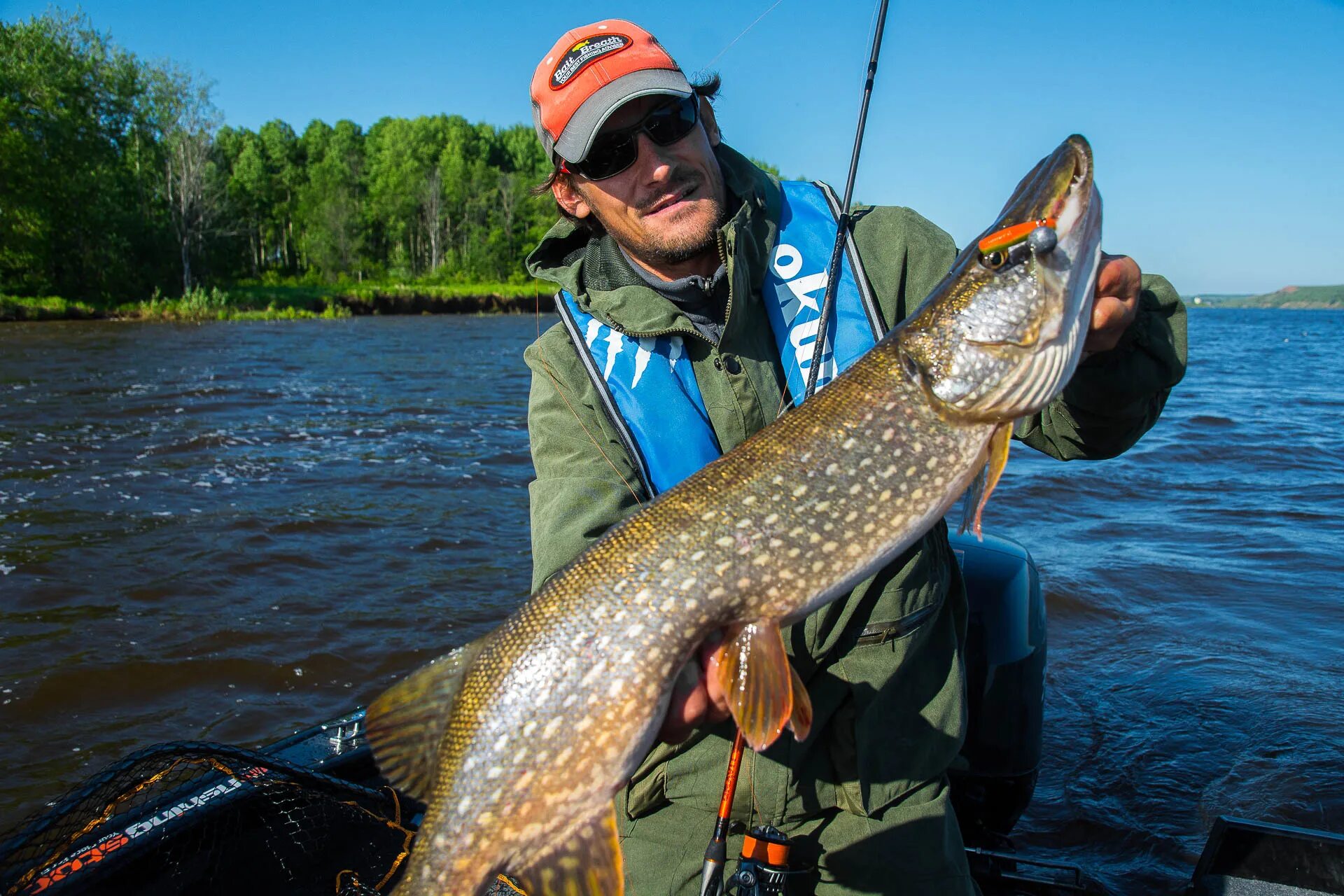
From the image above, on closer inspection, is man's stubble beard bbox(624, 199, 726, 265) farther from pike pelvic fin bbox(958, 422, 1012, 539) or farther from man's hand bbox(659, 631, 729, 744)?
man's hand bbox(659, 631, 729, 744)

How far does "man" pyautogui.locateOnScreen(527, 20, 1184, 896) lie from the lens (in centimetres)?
254

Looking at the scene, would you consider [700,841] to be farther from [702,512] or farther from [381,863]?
[381,863]

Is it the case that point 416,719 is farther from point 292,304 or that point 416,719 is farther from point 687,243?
point 292,304

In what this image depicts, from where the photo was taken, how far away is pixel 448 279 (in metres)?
69.0

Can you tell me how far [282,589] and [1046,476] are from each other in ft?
30.1

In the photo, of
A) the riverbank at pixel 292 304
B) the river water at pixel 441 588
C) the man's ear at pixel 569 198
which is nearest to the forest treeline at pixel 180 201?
the riverbank at pixel 292 304

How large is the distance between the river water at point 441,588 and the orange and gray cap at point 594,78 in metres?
3.93

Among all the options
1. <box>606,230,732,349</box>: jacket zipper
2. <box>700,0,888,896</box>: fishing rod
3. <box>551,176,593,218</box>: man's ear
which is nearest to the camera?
<box>700,0,888,896</box>: fishing rod

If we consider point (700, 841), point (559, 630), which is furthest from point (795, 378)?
point (700, 841)

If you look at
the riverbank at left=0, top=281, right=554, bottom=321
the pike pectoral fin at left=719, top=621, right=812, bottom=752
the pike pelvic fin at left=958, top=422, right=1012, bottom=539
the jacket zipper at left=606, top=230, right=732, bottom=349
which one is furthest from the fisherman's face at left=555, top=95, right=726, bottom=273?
the riverbank at left=0, top=281, right=554, bottom=321

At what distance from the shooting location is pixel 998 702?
3533mm

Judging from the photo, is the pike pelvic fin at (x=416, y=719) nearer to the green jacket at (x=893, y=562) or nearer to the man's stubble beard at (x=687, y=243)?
the green jacket at (x=893, y=562)

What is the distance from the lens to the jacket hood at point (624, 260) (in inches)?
112

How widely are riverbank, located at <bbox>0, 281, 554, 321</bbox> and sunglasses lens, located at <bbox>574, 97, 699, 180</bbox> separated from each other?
2128 cm
